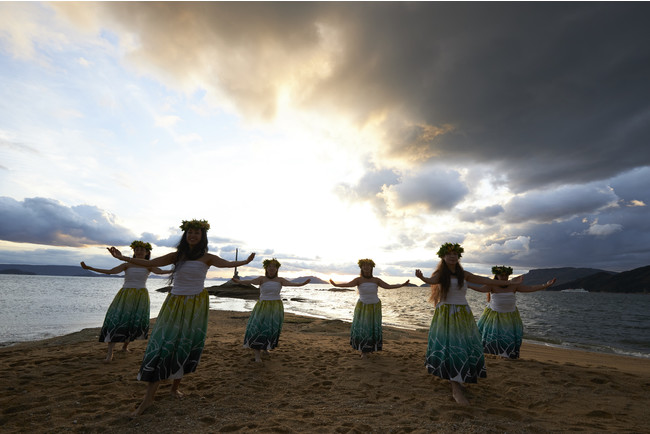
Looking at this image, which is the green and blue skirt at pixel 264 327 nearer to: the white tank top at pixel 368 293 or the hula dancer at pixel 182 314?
the white tank top at pixel 368 293

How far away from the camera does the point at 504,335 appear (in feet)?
28.8

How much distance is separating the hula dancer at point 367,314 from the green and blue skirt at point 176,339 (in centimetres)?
466

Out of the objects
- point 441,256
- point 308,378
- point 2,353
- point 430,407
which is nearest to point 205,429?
point 308,378

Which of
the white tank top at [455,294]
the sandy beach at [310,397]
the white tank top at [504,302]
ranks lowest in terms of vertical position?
the sandy beach at [310,397]

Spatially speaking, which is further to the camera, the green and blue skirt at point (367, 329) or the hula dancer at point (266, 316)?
the green and blue skirt at point (367, 329)

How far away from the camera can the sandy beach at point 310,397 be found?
4.29m

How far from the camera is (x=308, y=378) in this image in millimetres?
6699

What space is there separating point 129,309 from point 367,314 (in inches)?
255

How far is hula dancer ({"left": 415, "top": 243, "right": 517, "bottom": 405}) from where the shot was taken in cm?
547

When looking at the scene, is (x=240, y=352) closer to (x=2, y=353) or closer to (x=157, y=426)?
(x=157, y=426)

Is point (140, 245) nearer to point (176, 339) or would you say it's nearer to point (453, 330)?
point (176, 339)

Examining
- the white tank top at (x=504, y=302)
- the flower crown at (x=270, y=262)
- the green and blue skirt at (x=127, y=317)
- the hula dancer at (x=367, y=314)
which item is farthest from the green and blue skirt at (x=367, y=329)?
the green and blue skirt at (x=127, y=317)

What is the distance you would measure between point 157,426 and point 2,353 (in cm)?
823

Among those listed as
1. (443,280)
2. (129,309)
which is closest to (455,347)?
(443,280)
